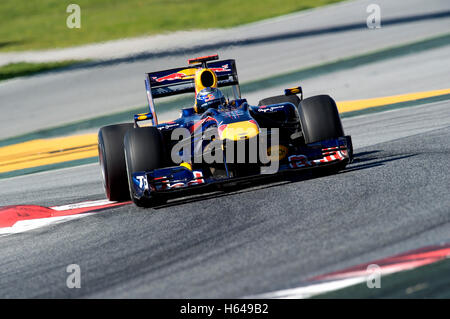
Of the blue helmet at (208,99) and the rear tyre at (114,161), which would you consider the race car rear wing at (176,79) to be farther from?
the rear tyre at (114,161)

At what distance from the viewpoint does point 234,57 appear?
61.2 ft

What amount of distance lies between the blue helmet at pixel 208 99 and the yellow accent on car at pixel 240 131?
3.48ft

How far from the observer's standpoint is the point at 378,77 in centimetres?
1532

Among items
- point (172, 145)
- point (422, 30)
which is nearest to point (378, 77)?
point (422, 30)

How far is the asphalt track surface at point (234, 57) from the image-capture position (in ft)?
54.0

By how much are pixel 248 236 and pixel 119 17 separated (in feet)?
65.1

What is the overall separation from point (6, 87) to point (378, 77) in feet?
30.9

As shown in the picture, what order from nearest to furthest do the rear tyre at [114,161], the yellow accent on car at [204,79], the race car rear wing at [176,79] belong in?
the rear tyre at [114,161] < the yellow accent on car at [204,79] < the race car rear wing at [176,79]

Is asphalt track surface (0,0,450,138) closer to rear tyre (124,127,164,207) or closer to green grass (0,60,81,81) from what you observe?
green grass (0,60,81,81)

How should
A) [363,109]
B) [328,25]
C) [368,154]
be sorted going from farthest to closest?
[328,25], [363,109], [368,154]

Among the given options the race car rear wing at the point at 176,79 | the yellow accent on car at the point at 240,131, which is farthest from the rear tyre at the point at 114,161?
the yellow accent on car at the point at 240,131

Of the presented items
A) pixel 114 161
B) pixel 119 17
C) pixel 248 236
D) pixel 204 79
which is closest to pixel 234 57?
pixel 119 17

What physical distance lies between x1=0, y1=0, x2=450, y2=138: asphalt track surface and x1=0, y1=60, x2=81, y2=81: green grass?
40 centimetres

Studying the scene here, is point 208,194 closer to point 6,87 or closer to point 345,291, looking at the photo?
point 345,291
